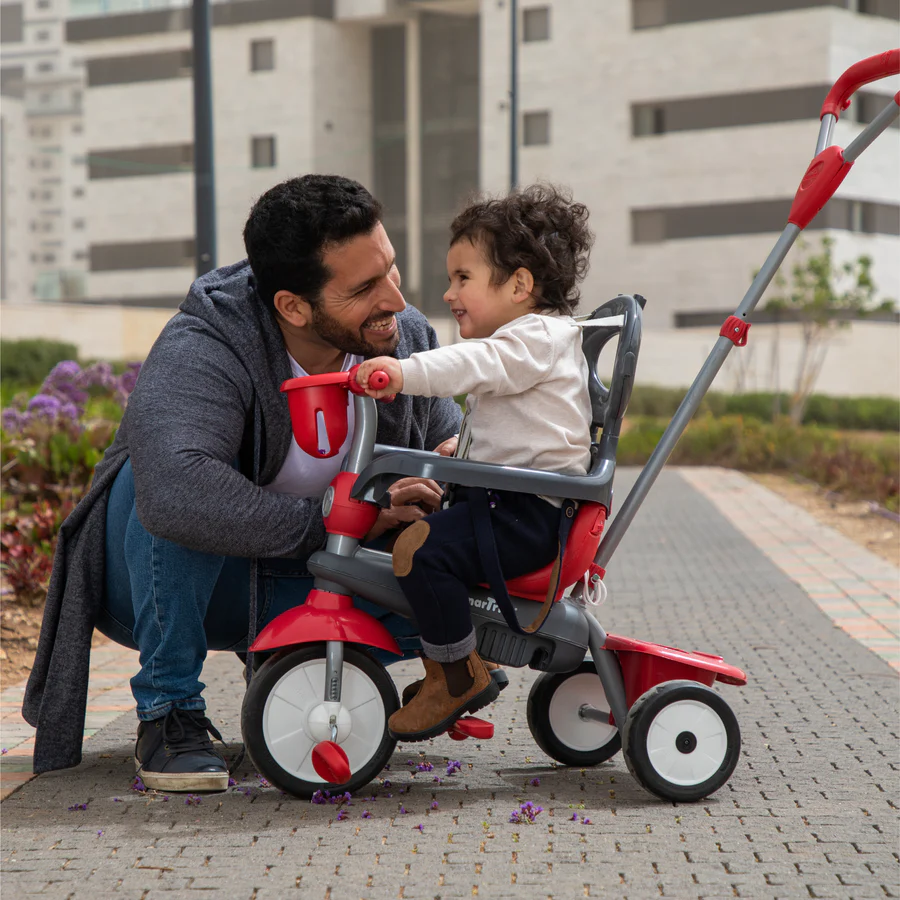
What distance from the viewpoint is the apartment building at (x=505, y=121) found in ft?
131

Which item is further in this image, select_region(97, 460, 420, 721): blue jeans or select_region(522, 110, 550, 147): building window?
select_region(522, 110, 550, 147): building window

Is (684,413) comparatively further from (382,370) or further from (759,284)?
(382,370)

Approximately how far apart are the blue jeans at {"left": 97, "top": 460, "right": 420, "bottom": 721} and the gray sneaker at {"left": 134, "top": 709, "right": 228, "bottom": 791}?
31mm

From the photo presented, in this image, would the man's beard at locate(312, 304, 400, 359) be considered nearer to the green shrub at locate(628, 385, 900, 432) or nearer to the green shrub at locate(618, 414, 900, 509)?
the green shrub at locate(618, 414, 900, 509)

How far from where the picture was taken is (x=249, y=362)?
3299 millimetres

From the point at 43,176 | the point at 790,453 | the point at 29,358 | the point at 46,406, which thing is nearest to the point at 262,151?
the point at 43,176

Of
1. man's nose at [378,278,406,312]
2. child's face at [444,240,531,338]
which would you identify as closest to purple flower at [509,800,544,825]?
child's face at [444,240,531,338]

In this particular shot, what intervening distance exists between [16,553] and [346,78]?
42.5 meters

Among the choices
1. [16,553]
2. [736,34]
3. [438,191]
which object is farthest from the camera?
[438,191]

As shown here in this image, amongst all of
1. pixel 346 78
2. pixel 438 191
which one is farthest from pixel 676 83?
pixel 346 78

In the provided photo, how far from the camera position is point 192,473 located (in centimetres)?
305

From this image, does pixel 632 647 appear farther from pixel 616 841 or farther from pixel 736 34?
pixel 736 34

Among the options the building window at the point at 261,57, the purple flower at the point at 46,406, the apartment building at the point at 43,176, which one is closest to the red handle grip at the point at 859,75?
the purple flower at the point at 46,406

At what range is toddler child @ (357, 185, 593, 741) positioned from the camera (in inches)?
114
